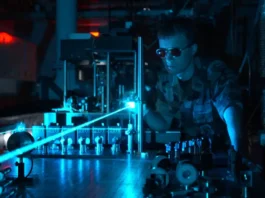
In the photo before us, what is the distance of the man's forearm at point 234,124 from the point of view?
7.71ft

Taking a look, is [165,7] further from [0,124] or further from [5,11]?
[0,124]

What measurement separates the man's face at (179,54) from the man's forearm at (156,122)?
334 millimetres

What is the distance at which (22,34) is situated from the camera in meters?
7.69

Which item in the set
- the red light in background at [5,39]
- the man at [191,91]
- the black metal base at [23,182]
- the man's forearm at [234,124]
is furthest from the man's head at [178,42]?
the red light in background at [5,39]

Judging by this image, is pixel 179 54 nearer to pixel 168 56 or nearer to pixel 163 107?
pixel 168 56

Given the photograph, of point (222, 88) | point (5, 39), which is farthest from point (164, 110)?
point (5, 39)

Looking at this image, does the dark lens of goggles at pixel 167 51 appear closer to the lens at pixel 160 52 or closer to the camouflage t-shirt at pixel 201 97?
the lens at pixel 160 52

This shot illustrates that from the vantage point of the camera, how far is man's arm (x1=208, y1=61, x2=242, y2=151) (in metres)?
2.42

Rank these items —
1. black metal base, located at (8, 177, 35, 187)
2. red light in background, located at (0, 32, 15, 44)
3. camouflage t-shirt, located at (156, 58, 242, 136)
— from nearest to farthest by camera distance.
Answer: black metal base, located at (8, 177, 35, 187) < camouflage t-shirt, located at (156, 58, 242, 136) < red light in background, located at (0, 32, 15, 44)

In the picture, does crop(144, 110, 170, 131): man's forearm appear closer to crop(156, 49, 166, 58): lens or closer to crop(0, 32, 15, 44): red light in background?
crop(156, 49, 166, 58): lens

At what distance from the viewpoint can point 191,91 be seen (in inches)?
110

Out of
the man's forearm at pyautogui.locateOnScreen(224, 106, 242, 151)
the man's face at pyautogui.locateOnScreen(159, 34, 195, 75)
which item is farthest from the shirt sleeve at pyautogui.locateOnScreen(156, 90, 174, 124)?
the man's forearm at pyautogui.locateOnScreen(224, 106, 242, 151)

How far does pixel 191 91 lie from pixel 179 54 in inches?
18.6

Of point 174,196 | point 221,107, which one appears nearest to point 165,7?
point 221,107
